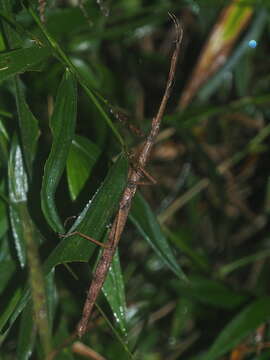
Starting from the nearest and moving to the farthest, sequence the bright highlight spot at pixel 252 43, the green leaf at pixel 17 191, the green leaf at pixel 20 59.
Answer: the green leaf at pixel 20 59 < the green leaf at pixel 17 191 < the bright highlight spot at pixel 252 43

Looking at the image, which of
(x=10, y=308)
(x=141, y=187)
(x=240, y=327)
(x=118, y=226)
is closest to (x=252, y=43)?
(x=141, y=187)

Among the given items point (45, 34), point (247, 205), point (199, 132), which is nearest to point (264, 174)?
point (247, 205)

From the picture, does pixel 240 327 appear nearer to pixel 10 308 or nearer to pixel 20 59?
pixel 10 308

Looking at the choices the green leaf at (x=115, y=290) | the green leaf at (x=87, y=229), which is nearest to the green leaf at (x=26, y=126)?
the green leaf at (x=87, y=229)

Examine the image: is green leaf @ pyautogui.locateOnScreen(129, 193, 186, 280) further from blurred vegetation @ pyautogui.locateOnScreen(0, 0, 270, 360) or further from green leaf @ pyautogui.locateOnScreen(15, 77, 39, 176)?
green leaf @ pyautogui.locateOnScreen(15, 77, 39, 176)

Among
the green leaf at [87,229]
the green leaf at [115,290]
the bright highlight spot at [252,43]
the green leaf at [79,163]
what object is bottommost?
the green leaf at [115,290]

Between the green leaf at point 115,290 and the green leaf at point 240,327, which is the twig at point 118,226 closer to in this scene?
the green leaf at point 115,290
